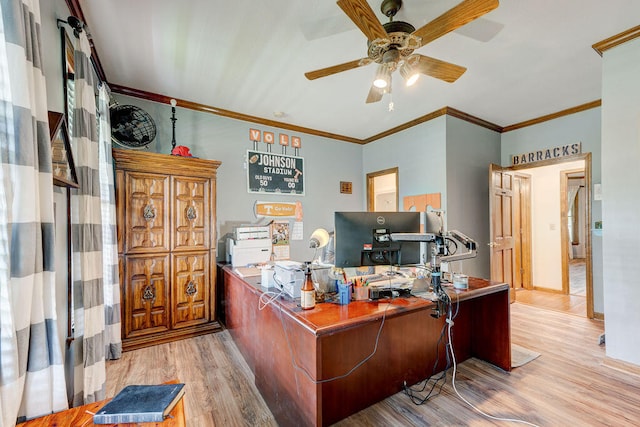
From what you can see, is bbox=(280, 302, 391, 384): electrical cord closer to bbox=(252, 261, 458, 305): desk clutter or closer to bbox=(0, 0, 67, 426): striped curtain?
bbox=(252, 261, 458, 305): desk clutter

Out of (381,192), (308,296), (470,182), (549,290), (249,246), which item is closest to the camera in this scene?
(308,296)

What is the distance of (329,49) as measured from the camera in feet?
7.83

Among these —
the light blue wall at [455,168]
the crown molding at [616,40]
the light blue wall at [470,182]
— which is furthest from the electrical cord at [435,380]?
the crown molding at [616,40]

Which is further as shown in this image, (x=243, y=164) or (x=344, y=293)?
(x=243, y=164)

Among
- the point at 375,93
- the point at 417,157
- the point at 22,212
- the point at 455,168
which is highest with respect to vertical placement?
the point at 375,93

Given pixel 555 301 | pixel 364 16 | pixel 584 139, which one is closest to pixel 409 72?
pixel 364 16

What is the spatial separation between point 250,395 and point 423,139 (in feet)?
12.2

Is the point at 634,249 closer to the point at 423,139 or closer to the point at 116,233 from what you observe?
the point at 423,139

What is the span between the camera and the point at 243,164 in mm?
3852

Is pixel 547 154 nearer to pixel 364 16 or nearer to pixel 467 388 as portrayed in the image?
pixel 467 388

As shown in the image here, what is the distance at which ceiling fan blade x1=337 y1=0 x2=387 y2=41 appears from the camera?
58.2 inches

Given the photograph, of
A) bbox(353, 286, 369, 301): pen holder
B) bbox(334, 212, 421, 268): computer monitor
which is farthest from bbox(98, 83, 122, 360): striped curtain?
bbox(353, 286, 369, 301): pen holder

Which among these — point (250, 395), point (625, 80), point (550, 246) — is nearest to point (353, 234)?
point (250, 395)

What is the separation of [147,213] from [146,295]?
2.78ft
